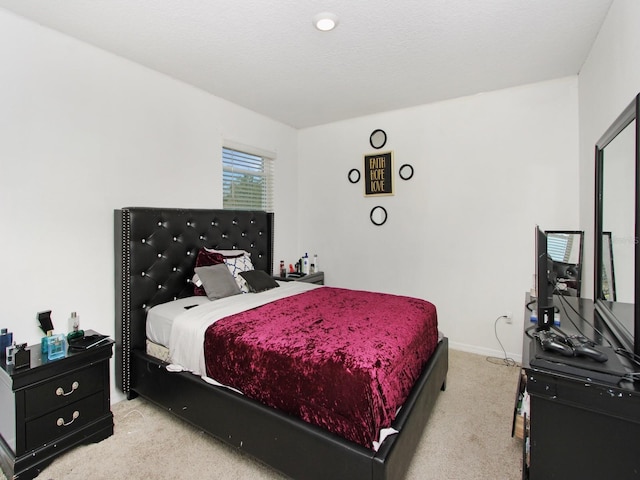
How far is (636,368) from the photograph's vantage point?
42.9 inches

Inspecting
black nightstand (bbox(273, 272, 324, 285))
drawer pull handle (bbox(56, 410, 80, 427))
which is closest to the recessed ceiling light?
black nightstand (bbox(273, 272, 324, 285))

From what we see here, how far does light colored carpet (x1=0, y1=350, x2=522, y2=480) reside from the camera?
5.62 ft

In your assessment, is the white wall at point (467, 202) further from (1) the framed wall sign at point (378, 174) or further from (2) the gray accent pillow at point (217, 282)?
(2) the gray accent pillow at point (217, 282)

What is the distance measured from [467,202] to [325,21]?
7.25ft

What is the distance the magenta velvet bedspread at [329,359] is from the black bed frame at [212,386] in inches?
2.6

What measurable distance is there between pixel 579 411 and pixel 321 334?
43.9 inches

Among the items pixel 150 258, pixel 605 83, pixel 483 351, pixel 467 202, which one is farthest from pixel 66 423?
pixel 605 83

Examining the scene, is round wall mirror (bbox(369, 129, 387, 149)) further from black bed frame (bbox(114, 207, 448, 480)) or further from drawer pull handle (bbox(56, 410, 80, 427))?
drawer pull handle (bbox(56, 410, 80, 427))

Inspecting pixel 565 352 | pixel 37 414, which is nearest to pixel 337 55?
pixel 565 352

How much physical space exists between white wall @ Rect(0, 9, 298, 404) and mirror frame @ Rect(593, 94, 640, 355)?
9.82ft

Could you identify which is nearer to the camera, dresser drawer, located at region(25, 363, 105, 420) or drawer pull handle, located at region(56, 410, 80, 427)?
dresser drawer, located at region(25, 363, 105, 420)

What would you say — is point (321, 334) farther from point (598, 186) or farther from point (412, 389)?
point (598, 186)

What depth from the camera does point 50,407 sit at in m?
1.78

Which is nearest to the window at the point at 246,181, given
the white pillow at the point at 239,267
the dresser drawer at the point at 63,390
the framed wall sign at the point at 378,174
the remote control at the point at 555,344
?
the white pillow at the point at 239,267
